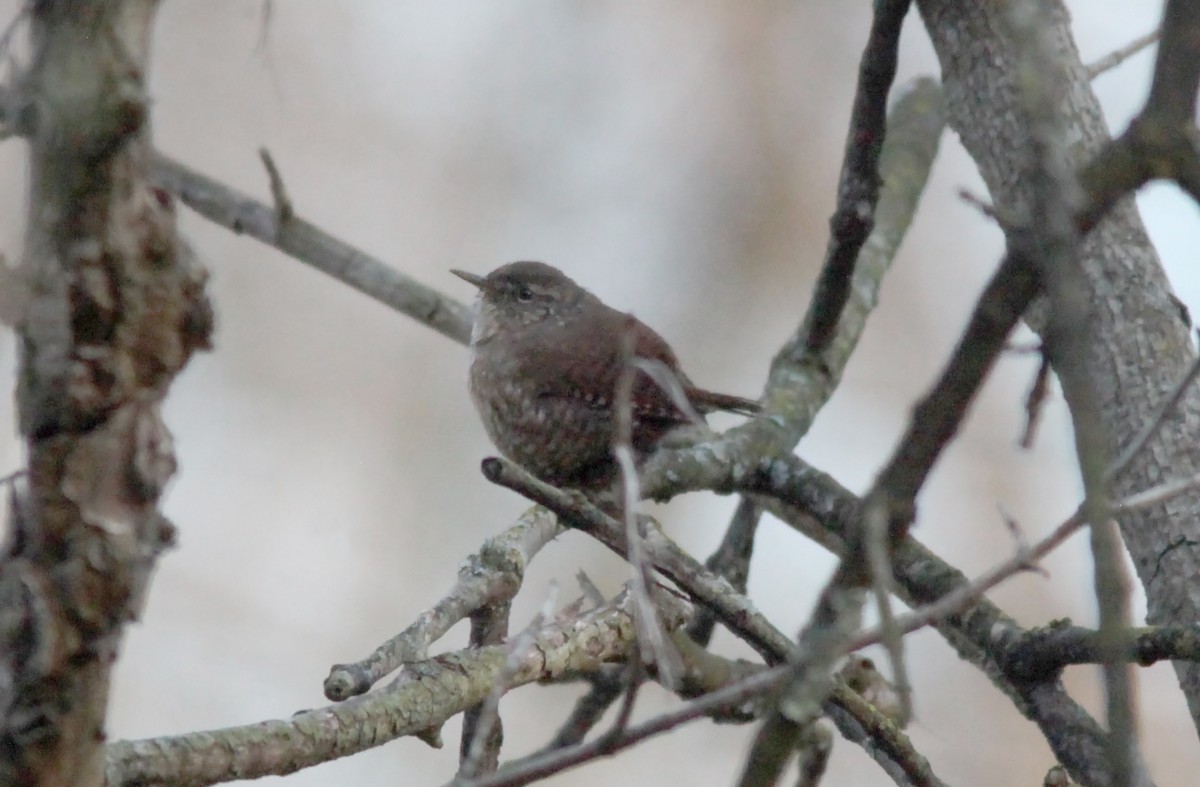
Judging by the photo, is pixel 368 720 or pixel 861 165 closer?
pixel 368 720

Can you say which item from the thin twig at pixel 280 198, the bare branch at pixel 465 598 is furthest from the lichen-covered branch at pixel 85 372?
the thin twig at pixel 280 198

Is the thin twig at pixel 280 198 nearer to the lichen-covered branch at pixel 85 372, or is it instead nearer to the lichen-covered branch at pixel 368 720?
the lichen-covered branch at pixel 368 720

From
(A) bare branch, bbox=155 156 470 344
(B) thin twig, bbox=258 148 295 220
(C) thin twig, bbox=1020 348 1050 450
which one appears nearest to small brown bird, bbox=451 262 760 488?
(A) bare branch, bbox=155 156 470 344

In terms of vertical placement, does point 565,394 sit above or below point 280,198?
below

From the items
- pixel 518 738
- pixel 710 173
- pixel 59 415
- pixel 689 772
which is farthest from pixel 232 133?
pixel 59 415

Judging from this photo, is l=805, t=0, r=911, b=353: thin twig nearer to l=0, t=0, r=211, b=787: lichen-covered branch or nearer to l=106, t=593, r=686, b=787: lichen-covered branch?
l=106, t=593, r=686, b=787: lichen-covered branch

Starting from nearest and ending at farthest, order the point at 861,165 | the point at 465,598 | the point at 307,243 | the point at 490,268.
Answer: the point at 465,598, the point at 861,165, the point at 307,243, the point at 490,268

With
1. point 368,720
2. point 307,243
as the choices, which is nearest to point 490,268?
point 307,243

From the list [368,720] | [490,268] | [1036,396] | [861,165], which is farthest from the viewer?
[490,268]

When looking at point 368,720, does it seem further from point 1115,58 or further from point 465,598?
point 1115,58
